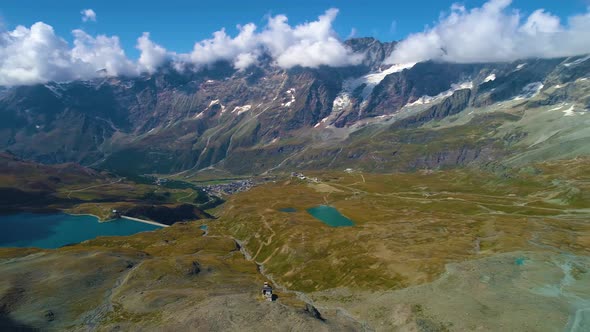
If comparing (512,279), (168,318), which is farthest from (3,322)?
(512,279)

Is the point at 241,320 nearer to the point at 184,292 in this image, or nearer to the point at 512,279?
the point at 184,292

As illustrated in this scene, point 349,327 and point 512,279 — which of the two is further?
point 512,279

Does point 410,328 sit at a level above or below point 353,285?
above

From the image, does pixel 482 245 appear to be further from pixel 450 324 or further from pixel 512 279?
pixel 450 324

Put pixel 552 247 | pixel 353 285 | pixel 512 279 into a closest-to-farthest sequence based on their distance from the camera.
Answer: pixel 512 279, pixel 353 285, pixel 552 247

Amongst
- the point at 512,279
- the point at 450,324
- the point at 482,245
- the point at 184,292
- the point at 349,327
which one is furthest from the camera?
the point at 482,245

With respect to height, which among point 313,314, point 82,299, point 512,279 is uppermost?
point 512,279

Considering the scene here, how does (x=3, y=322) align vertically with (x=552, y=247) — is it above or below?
below

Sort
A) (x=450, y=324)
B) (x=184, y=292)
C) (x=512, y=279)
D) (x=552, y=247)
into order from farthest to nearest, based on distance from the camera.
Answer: (x=552, y=247)
(x=184, y=292)
(x=512, y=279)
(x=450, y=324)

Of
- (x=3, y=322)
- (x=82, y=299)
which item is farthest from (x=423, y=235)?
(x=3, y=322)
